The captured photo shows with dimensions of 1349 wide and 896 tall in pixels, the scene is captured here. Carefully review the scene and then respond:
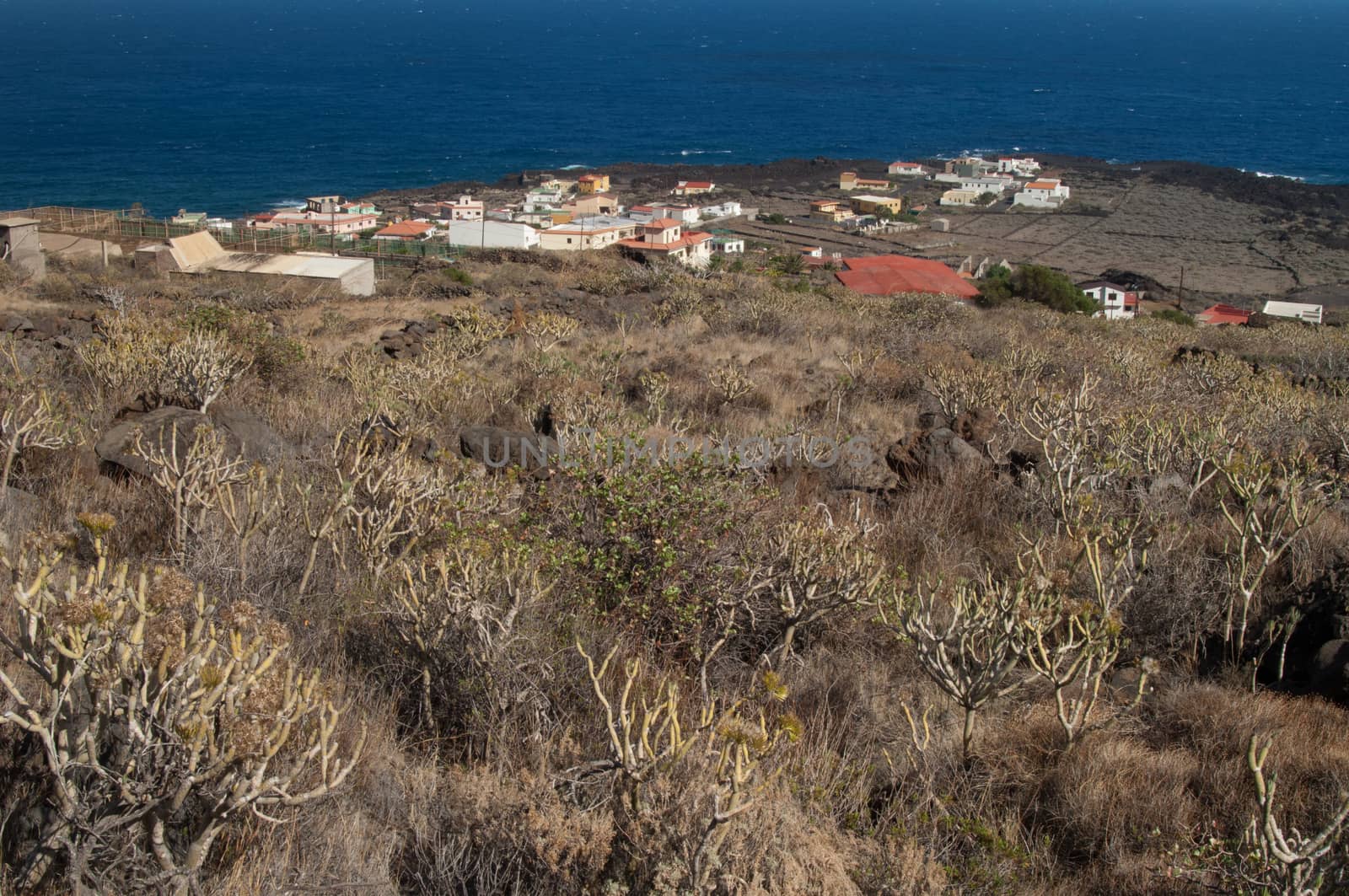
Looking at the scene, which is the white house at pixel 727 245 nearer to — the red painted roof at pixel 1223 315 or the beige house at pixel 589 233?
the beige house at pixel 589 233

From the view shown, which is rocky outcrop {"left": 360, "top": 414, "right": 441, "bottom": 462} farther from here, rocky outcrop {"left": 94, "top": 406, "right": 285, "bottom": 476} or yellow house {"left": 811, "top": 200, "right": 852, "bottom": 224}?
yellow house {"left": 811, "top": 200, "right": 852, "bottom": 224}

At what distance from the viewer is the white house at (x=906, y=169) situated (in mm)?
79625

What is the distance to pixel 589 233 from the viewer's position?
153ft

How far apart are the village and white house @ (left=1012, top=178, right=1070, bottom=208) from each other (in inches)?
4.1

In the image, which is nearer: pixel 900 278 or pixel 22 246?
pixel 22 246

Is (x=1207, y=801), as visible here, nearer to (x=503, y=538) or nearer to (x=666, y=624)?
(x=666, y=624)

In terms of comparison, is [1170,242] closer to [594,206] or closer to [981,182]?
[981,182]

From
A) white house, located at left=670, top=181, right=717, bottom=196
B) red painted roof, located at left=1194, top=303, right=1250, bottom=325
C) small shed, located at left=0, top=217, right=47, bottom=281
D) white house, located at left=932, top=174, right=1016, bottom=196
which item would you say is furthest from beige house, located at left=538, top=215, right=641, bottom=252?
white house, located at left=932, top=174, right=1016, bottom=196

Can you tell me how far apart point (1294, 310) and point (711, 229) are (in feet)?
99.3

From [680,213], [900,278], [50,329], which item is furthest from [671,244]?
[50,329]

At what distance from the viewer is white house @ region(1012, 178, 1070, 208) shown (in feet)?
229

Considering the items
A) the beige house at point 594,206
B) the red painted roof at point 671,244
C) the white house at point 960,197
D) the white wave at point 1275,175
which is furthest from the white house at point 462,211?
the white wave at point 1275,175

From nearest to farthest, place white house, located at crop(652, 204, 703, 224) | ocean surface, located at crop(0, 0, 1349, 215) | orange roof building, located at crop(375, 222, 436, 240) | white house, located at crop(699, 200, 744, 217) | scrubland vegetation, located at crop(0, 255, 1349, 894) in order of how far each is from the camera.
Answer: scrubland vegetation, located at crop(0, 255, 1349, 894)
orange roof building, located at crop(375, 222, 436, 240)
white house, located at crop(652, 204, 703, 224)
white house, located at crop(699, 200, 744, 217)
ocean surface, located at crop(0, 0, 1349, 215)

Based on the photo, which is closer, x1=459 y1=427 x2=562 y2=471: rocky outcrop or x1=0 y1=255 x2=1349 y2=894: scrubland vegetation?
x1=0 y1=255 x2=1349 y2=894: scrubland vegetation
